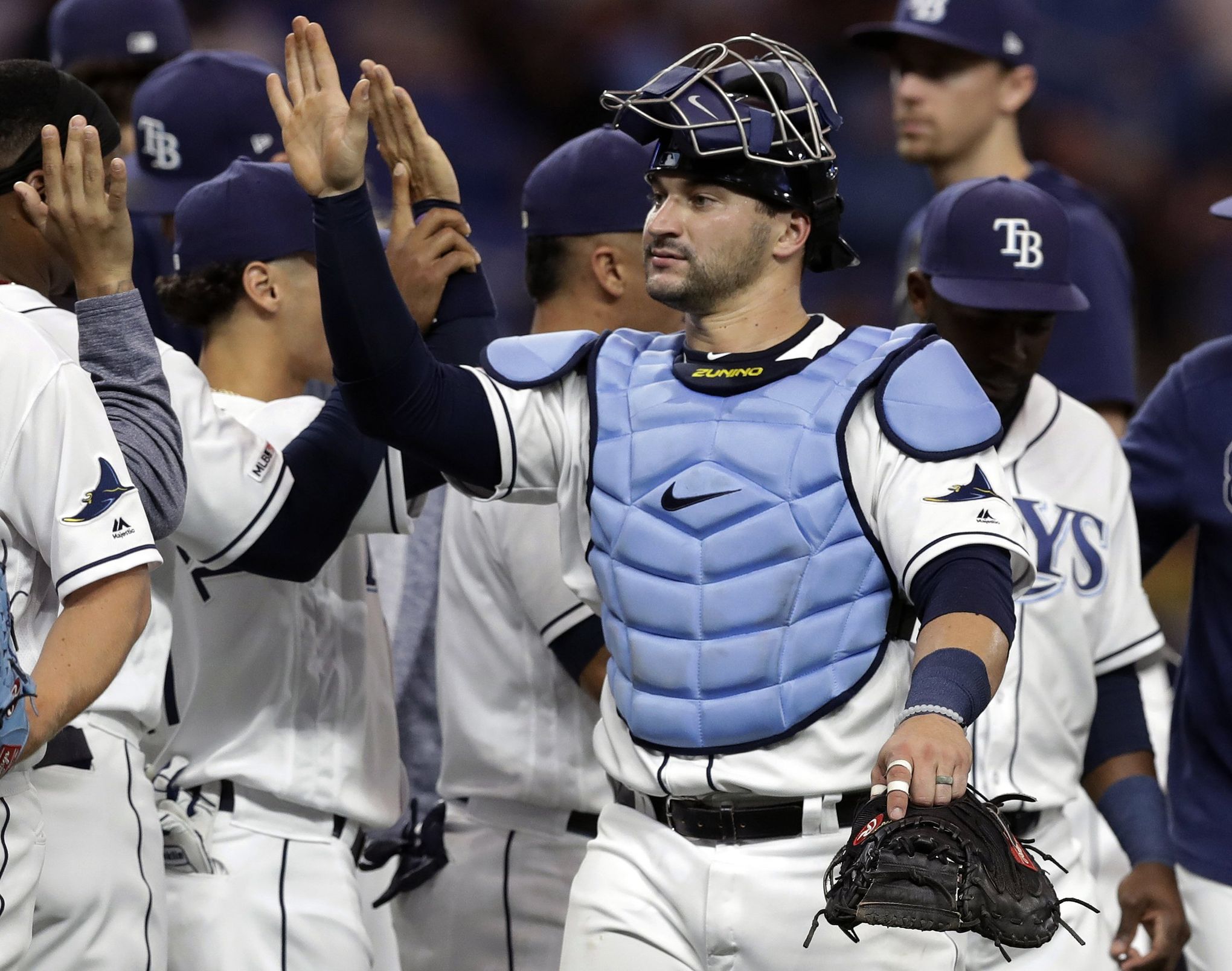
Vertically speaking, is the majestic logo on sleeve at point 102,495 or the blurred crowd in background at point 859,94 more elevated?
the majestic logo on sleeve at point 102,495

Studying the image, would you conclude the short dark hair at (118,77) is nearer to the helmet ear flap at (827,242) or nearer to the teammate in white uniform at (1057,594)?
the teammate in white uniform at (1057,594)

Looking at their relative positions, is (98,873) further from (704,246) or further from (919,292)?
(919,292)

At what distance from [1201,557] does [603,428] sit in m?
1.63

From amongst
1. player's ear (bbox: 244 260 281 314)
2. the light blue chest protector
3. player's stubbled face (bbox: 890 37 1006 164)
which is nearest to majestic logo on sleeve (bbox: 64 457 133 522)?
the light blue chest protector

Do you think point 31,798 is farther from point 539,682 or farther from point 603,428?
point 539,682

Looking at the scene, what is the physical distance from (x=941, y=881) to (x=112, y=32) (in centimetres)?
404

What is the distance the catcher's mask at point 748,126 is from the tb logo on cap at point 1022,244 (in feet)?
3.11

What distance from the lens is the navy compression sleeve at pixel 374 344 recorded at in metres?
2.88

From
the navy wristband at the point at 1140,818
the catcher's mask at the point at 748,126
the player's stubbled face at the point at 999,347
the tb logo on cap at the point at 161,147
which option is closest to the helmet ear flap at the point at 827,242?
the catcher's mask at the point at 748,126

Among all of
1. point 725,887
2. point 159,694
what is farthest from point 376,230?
point 725,887

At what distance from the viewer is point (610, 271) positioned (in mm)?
3980

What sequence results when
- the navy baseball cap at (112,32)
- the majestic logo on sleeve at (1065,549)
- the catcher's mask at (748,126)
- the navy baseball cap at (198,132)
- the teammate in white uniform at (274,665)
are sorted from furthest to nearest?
1. the navy baseball cap at (112,32)
2. the navy baseball cap at (198,132)
3. the majestic logo on sleeve at (1065,549)
4. the teammate in white uniform at (274,665)
5. the catcher's mask at (748,126)

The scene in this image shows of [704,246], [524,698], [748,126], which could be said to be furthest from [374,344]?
[524,698]

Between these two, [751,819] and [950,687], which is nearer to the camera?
[950,687]
